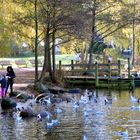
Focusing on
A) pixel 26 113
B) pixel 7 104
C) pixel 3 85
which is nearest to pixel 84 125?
pixel 26 113

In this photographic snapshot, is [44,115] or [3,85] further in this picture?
[3,85]

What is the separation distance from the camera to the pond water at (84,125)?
765 inches

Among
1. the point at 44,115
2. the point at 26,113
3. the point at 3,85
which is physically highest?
the point at 3,85

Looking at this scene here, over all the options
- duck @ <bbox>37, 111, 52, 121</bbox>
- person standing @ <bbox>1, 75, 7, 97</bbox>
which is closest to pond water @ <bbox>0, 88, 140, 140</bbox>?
duck @ <bbox>37, 111, 52, 121</bbox>

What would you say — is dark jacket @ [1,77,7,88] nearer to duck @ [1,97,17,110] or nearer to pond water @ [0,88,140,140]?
duck @ [1,97,17,110]

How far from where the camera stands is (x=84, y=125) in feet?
71.9

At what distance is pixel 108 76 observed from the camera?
138ft

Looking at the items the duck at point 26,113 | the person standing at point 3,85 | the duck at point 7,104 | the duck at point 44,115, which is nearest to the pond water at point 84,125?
the duck at point 44,115

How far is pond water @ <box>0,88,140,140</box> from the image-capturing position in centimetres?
1942

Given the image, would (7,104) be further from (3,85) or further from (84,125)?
(84,125)

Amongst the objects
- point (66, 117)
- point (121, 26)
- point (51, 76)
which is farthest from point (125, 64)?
point (66, 117)

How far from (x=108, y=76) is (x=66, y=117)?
18.2 m

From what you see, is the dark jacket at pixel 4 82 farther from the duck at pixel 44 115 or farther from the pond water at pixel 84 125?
the duck at pixel 44 115

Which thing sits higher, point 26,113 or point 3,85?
point 3,85
